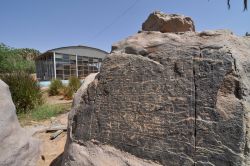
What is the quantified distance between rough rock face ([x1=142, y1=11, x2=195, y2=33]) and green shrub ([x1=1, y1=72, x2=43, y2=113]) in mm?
4268

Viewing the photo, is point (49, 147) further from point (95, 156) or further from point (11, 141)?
point (95, 156)

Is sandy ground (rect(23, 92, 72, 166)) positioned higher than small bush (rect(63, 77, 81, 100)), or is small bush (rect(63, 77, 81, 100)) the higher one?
small bush (rect(63, 77, 81, 100))

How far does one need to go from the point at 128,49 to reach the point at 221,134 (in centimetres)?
138

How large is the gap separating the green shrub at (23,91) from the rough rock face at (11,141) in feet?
13.3

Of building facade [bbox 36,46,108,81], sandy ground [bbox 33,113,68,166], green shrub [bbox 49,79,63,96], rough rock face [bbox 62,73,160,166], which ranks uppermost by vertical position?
building facade [bbox 36,46,108,81]

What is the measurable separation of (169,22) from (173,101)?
3.29 m

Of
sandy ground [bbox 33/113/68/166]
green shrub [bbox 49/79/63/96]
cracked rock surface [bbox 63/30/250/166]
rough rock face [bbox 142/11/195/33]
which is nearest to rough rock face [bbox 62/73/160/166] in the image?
cracked rock surface [bbox 63/30/250/166]

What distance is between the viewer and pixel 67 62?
19.0m

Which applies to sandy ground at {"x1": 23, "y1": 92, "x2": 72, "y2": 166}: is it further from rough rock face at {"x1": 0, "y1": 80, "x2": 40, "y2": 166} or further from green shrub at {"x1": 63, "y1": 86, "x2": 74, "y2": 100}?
green shrub at {"x1": 63, "y1": 86, "x2": 74, "y2": 100}

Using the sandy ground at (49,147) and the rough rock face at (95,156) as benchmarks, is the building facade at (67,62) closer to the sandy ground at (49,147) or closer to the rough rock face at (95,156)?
the sandy ground at (49,147)

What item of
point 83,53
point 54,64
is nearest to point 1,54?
point 54,64

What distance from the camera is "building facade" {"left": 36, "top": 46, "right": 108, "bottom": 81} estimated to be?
1817cm

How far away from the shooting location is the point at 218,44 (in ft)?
7.72

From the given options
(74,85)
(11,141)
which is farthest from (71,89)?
(11,141)
